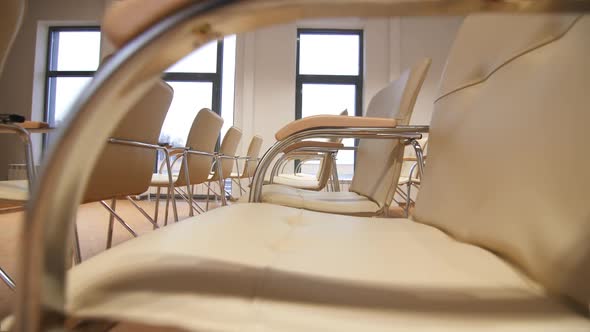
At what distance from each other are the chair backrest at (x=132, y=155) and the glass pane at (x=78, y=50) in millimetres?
4491

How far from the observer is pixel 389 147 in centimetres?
92

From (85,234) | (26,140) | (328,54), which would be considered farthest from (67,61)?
(26,140)

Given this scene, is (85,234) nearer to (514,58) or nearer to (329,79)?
(514,58)

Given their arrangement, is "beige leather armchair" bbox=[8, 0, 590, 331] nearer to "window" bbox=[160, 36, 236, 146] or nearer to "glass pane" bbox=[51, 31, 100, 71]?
"window" bbox=[160, 36, 236, 146]

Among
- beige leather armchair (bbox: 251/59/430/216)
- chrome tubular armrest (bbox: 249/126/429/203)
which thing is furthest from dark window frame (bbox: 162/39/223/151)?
chrome tubular armrest (bbox: 249/126/429/203)

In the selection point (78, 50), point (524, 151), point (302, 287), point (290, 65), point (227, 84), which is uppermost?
point (78, 50)

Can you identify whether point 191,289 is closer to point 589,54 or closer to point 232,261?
point 232,261

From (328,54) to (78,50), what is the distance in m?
3.95

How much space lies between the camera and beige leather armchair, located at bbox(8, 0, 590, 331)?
8.0 inches

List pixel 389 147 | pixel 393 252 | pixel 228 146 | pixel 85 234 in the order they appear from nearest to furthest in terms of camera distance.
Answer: pixel 393 252 < pixel 389 147 < pixel 85 234 < pixel 228 146

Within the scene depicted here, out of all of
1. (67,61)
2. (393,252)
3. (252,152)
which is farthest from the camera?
(67,61)

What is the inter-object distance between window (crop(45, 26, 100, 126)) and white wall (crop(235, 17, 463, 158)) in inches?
93.3

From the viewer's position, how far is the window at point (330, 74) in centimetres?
464

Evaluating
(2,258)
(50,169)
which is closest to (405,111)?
(50,169)
